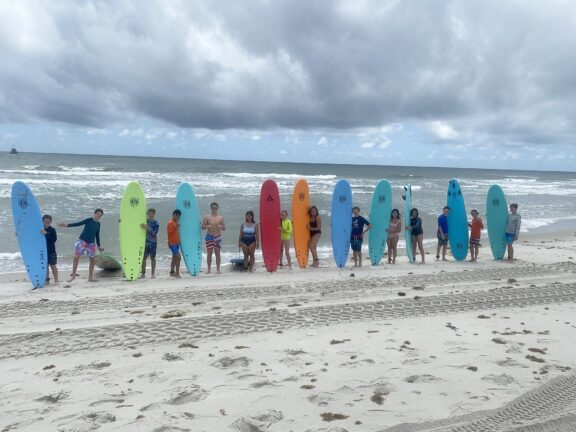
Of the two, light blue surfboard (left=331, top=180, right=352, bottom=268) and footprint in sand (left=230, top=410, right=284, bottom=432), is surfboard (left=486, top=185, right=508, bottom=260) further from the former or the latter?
footprint in sand (left=230, top=410, right=284, bottom=432)

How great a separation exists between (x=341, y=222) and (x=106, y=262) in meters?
4.01

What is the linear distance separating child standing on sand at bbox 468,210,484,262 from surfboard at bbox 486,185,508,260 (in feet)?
1.36

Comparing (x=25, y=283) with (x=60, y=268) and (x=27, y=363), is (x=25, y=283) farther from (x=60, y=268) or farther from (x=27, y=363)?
(x=27, y=363)

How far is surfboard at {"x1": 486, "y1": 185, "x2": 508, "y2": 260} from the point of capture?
880 centimetres

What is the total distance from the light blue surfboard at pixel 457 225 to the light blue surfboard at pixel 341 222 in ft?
6.52

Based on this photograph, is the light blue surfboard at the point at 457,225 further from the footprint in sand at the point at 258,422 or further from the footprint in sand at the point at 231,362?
the footprint in sand at the point at 258,422

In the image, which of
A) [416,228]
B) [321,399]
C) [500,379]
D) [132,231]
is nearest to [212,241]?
[132,231]

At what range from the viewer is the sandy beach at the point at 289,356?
296 centimetres

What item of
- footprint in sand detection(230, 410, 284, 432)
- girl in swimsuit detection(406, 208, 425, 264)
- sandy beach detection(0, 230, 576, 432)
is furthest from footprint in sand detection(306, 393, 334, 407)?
girl in swimsuit detection(406, 208, 425, 264)

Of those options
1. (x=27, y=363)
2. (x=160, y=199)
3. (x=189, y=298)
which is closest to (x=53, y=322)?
(x=27, y=363)

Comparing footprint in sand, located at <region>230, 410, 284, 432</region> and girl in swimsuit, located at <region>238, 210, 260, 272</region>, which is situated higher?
girl in swimsuit, located at <region>238, 210, 260, 272</region>

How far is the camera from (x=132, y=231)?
7.27m

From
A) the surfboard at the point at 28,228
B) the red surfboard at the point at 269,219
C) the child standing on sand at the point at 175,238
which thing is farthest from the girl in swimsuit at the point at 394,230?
the surfboard at the point at 28,228

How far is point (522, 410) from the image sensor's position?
298cm
